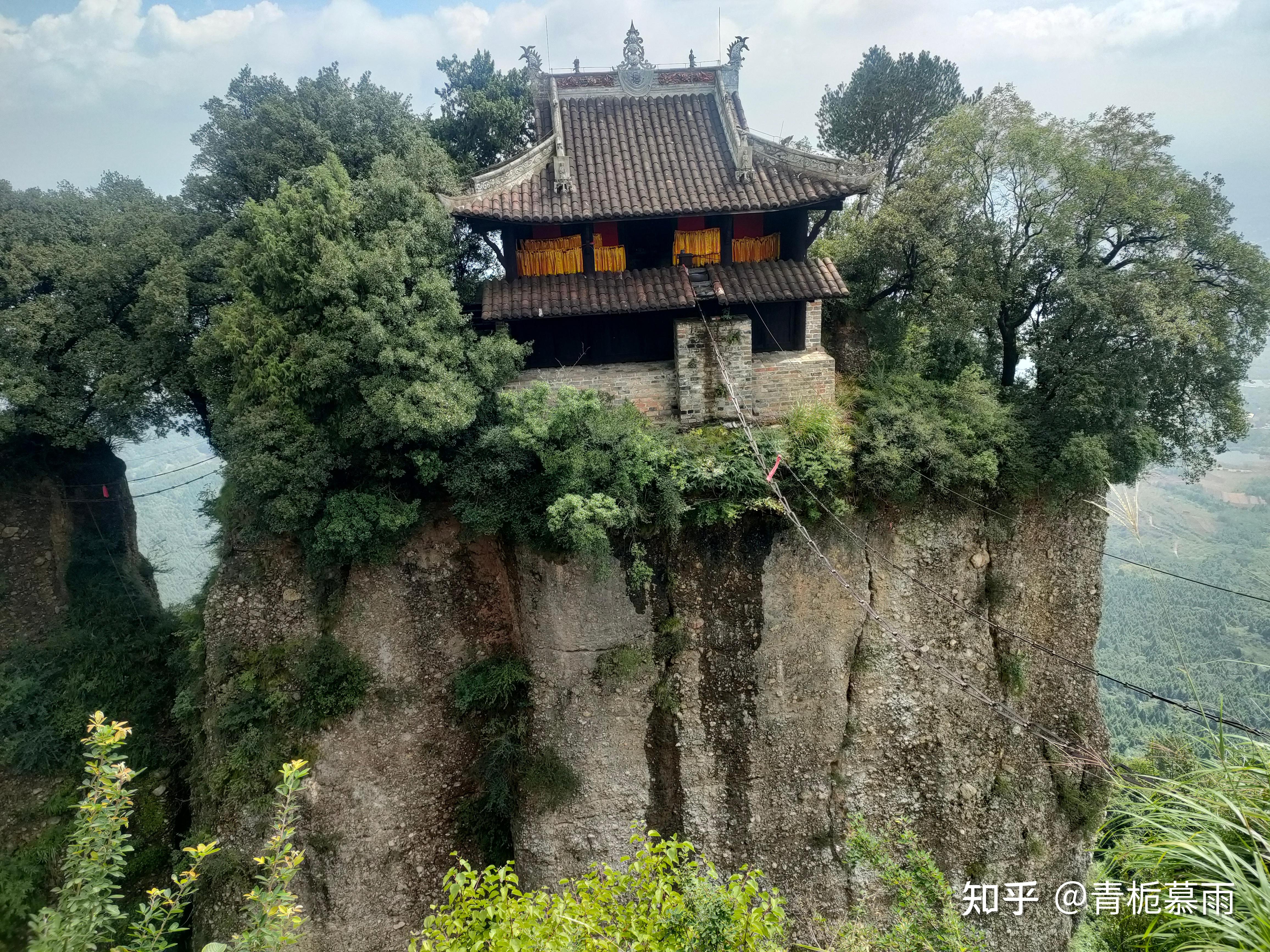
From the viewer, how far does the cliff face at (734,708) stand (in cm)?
1385

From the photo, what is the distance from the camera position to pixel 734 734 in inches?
552

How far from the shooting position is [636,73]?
16.1m

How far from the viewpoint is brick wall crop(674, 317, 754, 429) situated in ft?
48.2

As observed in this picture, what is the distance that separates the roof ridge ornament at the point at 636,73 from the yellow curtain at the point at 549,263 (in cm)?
450

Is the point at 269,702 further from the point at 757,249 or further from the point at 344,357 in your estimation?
the point at 757,249

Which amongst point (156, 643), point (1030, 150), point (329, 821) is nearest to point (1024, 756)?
point (1030, 150)

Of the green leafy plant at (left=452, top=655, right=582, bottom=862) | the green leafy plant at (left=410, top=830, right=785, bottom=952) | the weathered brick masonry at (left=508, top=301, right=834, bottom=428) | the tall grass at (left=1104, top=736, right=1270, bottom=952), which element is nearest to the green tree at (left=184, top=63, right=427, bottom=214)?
the weathered brick masonry at (left=508, top=301, right=834, bottom=428)

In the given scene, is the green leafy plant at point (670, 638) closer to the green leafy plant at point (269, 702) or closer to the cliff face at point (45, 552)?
the green leafy plant at point (269, 702)

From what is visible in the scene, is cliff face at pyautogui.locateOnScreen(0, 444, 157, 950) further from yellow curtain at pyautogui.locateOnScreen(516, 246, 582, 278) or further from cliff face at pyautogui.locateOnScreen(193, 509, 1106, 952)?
yellow curtain at pyautogui.locateOnScreen(516, 246, 582, 278)

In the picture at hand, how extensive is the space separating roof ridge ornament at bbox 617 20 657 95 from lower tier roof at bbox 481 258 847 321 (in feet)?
15.5

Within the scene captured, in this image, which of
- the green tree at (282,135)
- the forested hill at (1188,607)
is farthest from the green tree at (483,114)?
the forested hill at (1188,607)

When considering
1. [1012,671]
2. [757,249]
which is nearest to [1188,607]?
[1012,671]

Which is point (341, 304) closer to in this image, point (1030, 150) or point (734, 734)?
point (734, 734)

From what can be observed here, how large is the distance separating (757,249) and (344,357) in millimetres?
8967
